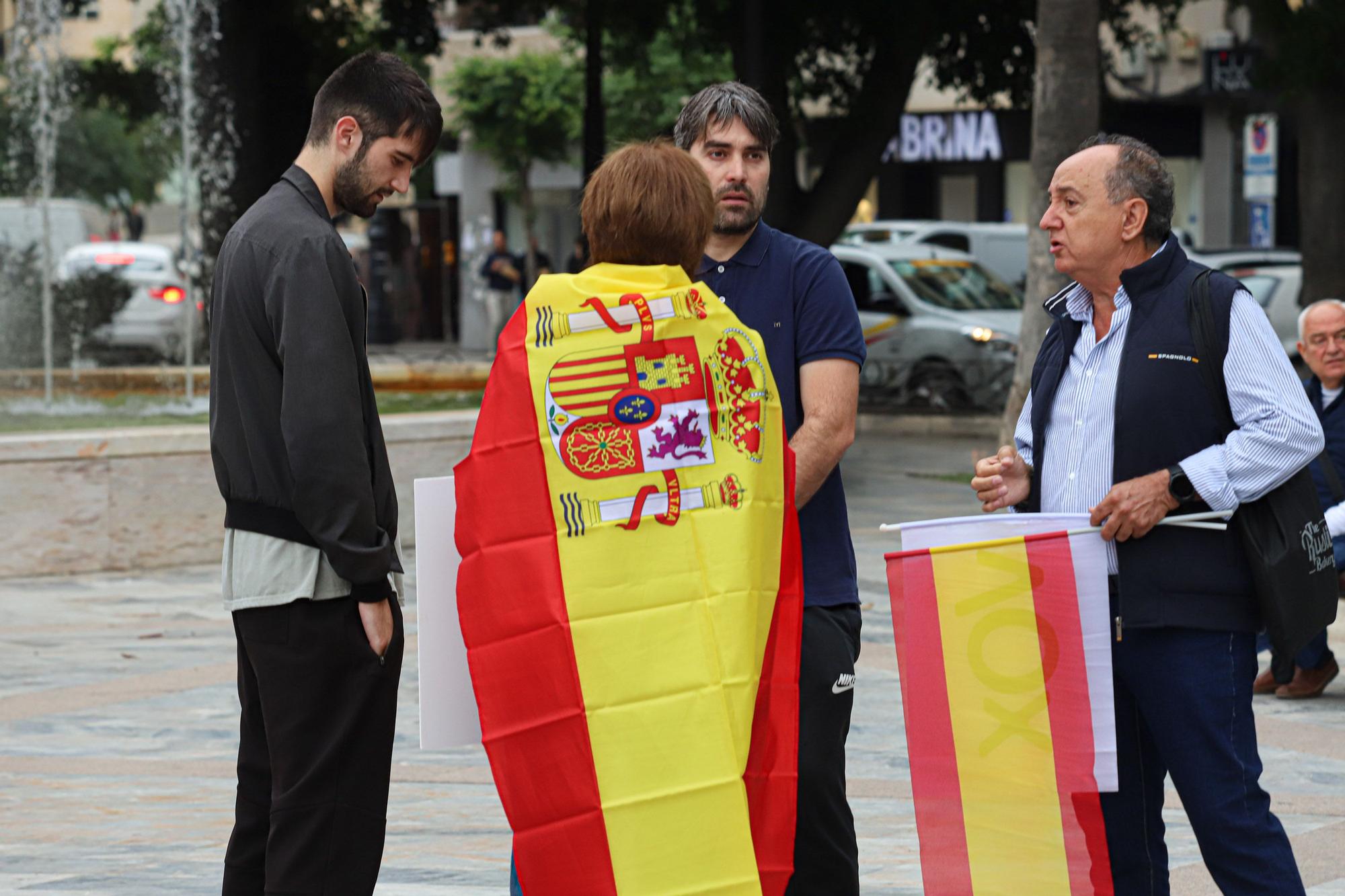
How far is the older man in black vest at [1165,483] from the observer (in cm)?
403

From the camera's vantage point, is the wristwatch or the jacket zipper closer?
the wristwatch

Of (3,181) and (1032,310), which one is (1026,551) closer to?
(1032,310)

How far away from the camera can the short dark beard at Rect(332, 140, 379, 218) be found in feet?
13.2

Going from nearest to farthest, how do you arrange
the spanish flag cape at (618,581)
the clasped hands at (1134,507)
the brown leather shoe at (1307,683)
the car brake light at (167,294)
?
the spanish flag cape at (618,581)
the clasped hands at (1134,507)
the brown leather shoe at (1307,683)
the car brake light at (167,294)

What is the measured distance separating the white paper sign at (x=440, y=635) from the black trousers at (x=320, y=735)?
0.21m

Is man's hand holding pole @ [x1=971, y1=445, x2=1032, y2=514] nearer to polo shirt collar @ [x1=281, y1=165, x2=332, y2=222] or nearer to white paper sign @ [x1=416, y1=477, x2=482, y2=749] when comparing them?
white paper sign @ [x1=416, y1=477, x2=482, y2=749]

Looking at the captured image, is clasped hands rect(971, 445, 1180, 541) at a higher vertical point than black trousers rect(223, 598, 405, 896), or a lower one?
higher

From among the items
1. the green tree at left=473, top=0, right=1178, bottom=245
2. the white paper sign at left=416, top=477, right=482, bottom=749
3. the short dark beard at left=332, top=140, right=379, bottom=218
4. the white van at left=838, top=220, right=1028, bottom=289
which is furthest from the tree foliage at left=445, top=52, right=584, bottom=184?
the white paper sign at left=416, top=477, right=482, bottom=749

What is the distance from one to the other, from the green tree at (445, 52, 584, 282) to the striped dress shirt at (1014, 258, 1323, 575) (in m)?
31.8

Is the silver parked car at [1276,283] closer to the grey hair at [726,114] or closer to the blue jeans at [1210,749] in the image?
the blue jeans at [1210,749]

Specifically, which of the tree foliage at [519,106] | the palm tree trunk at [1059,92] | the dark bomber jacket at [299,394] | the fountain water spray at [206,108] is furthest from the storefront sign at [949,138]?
the dark bomber jacket at [299,394]

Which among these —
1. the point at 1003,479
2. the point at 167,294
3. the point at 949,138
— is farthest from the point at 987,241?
the point at 1003,479

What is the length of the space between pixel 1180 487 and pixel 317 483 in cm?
174

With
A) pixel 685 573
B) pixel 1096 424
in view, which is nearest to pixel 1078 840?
pixel 1096 424
